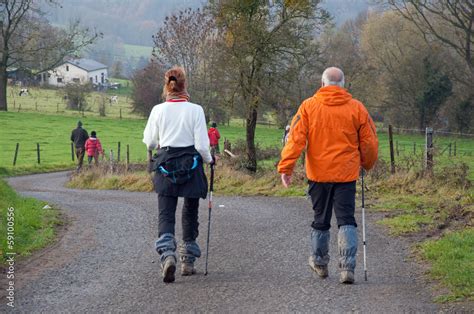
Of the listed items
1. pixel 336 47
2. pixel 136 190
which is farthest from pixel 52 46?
pixel 136 190

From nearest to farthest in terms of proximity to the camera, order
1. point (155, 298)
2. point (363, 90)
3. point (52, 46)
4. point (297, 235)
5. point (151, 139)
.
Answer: point (155, 298)
point (151, 139)
point (297, 235)
point (363, 90)
point (52, 46)

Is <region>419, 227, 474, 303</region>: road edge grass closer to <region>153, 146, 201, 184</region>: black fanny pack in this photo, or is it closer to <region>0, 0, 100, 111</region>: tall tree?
<region>153, 146, 201, 184</region>: black fanny pack

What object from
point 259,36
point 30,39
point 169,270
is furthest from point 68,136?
point 169,270

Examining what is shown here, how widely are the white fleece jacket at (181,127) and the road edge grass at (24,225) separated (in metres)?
2.30

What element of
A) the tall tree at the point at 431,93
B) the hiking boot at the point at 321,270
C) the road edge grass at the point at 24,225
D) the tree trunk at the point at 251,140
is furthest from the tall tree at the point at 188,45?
the hiking boot at the point at 321,270

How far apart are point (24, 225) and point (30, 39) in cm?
Result: 5059

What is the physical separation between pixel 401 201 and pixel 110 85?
96.8 metres

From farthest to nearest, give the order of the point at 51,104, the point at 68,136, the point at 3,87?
1. the point at 51,104
2. the point at 3,87
3. the point at 68,136

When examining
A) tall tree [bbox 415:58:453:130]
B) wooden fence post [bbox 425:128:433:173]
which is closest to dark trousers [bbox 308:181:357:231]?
wooden fence post [bbox 425:128:433:173]

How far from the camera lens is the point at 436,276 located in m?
7.21

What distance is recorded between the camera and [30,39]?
58438 millimetres

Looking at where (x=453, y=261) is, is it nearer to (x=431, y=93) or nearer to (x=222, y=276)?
(x=222, y=276)

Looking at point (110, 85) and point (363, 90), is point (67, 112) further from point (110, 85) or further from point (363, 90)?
point (110, 85)

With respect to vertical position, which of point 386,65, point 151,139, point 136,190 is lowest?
point 136,190
